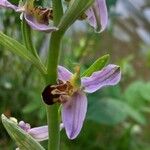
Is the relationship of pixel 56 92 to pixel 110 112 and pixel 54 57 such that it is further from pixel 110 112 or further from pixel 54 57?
pixel 110 112

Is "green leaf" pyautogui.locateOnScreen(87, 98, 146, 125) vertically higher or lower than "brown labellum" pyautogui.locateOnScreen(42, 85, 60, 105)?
lower

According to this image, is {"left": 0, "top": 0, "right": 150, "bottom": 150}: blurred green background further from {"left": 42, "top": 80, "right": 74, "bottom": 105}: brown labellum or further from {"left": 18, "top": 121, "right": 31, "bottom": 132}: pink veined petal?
{"left": 42, "top": 80, "right": 74, "bottom": 105}: brown labellum

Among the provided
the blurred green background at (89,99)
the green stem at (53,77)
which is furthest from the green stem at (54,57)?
the blurred green background at (89,99)

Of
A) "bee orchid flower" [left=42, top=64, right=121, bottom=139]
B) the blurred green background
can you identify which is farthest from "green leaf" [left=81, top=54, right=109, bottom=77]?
the blurred green background

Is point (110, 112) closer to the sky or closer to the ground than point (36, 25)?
closer to the ground

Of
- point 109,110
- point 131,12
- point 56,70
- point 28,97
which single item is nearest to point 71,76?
point 56,70

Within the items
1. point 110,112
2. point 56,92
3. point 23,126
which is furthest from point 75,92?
point 110,112

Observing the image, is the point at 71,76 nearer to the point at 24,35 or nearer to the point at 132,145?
the point at 24,35
